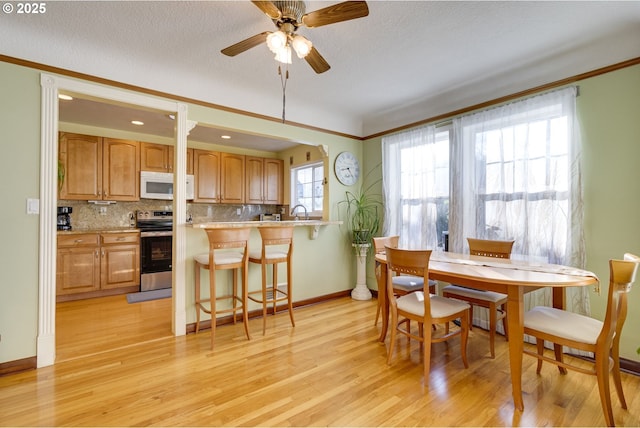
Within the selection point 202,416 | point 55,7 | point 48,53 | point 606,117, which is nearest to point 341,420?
point 202,416

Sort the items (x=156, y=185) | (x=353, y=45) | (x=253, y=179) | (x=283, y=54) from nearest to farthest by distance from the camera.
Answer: (x=283, y=54) → (x=353, y=45) → (x=156, y=185) → (x=253, y=179)

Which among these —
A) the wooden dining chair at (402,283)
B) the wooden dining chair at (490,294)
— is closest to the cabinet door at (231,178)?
the wooden dining chair at (402,283)

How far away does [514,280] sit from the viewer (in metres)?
1.77

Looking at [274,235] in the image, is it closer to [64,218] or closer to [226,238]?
[226,238]

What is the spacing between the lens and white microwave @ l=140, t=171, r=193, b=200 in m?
4.48

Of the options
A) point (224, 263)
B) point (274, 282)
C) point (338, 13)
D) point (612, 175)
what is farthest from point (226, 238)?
point (612, 175)

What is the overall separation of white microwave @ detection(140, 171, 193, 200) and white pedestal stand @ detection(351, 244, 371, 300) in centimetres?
301

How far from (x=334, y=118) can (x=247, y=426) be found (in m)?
3.50

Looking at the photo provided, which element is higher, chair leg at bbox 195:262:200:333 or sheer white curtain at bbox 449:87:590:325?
sheer white curtain at bbox 449:87:590:325

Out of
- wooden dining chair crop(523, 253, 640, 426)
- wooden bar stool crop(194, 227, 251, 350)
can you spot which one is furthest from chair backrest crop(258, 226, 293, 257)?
wooden dining chair crop(523, 253, 640, 426)

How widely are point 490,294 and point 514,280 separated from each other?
788 mm

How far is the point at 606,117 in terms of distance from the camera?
2.27 m

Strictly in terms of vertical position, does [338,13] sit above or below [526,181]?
above

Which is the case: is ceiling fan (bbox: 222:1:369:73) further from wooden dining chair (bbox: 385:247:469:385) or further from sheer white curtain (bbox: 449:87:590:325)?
sheer white curtain (bbox: 449:87:590:325)
